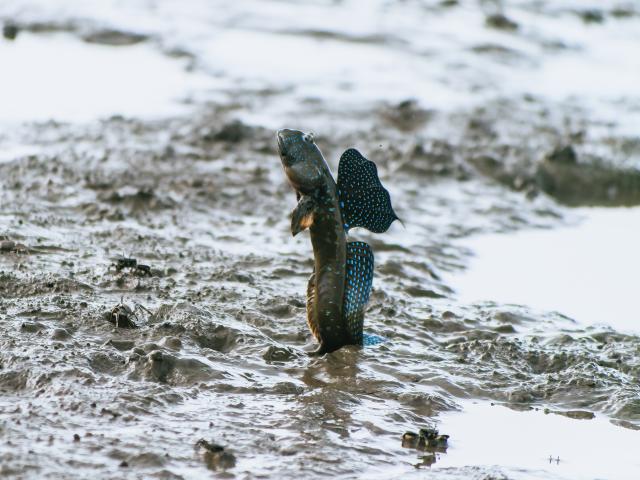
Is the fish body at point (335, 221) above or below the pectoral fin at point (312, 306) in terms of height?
above

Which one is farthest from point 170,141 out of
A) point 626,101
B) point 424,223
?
point 626,101

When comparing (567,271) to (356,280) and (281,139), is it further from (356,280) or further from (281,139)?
(281,139)

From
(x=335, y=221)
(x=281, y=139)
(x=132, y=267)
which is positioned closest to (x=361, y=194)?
(x=335, y=221)

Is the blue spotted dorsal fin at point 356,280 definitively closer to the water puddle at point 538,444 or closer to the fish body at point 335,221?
the fish body at point 335,221

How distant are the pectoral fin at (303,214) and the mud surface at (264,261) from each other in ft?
2.10

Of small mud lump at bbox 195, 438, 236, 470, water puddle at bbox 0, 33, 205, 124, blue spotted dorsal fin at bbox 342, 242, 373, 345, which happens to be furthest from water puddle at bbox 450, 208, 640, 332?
water puddle at bbox 0, 33, 205, 124

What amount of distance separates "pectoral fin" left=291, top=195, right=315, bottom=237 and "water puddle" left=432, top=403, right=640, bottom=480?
3.11 ft

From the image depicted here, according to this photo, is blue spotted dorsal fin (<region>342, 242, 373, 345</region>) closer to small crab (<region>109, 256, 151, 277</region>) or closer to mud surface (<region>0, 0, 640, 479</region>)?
mud surface (<region>0, 0, 640, 479</region>)

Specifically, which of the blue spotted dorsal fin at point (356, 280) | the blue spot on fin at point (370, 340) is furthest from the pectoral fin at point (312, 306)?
the blue spot on fin at point (370, 340)

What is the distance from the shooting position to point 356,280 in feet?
14.9

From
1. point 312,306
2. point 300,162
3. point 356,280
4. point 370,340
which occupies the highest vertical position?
point 300,162

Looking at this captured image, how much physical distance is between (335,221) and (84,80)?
5885 mm

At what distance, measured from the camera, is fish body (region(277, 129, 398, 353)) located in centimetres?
430

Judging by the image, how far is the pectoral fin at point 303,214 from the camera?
427cm
